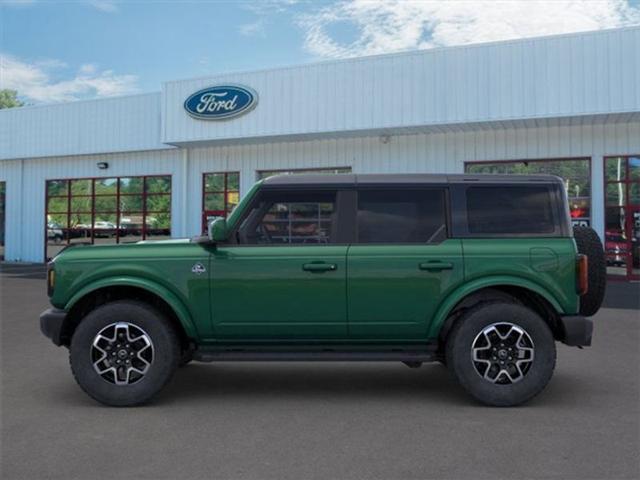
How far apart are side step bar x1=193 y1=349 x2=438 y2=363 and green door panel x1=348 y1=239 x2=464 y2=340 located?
21 cm

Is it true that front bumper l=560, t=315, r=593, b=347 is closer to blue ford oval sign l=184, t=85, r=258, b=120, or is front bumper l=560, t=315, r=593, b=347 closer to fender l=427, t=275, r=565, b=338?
fender l=427, t=275, r=565, b=338

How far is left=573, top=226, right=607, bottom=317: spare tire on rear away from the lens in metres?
5.23

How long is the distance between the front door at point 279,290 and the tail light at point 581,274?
1917 mm

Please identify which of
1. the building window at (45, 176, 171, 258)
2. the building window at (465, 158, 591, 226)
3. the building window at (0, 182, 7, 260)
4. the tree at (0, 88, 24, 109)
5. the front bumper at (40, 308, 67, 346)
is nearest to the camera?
the front bumper at (40, 308, 67, 346)

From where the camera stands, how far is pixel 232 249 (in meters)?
5.02

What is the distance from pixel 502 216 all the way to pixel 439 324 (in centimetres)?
108

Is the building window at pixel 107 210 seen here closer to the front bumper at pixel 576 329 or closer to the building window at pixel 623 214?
the building window at pixel 623 214

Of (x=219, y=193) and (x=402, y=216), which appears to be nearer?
(x=402, y=216)

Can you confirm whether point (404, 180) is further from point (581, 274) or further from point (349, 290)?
point (581, 274)

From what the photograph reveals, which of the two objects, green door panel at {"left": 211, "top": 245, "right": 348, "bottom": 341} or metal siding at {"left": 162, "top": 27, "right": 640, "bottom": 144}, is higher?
metal siding at {"left": 162, "top": 27, "right": 640, "bottom": 144}

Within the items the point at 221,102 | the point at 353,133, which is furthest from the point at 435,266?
the point at 221,102

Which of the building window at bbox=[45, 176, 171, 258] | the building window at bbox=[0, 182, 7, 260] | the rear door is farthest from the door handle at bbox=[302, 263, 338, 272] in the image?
the building window at bbox=[0, 182, 7, 260]

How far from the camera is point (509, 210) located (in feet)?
16.8

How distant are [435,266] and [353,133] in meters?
13.4
